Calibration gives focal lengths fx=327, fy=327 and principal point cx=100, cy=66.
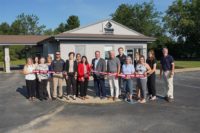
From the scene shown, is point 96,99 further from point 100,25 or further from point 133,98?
point 100,25

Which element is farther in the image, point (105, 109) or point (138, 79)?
point (138, 79)

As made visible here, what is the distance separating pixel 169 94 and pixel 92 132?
4819 millimetres

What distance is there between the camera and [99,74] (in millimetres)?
12070

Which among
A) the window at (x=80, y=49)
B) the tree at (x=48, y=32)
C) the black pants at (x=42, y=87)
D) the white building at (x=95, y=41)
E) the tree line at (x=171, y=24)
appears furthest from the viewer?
the tree at (x=48, y=32)

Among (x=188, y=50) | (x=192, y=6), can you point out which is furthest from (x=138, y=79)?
(x=192, y=6)

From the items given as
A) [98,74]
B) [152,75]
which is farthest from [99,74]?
[152,75]

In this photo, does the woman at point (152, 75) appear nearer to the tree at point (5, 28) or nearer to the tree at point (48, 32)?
the tree at point (48, 32)

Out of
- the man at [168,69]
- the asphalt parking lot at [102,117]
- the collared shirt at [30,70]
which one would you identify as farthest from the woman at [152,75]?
the collared shirt at [30,70]

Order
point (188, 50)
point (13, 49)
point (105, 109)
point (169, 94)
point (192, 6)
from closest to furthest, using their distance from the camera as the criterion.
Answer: point (105, 109), point (169, 94), point (188, 50), point (192, 6), point (13, 49)

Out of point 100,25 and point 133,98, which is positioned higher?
point 100,25

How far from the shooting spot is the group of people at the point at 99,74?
11.6m

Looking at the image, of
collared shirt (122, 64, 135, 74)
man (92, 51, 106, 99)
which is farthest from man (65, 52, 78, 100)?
collared shirt (122, 64, 135, 74)

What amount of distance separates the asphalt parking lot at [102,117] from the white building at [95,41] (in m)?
14.3

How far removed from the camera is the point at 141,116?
9.17 meters
